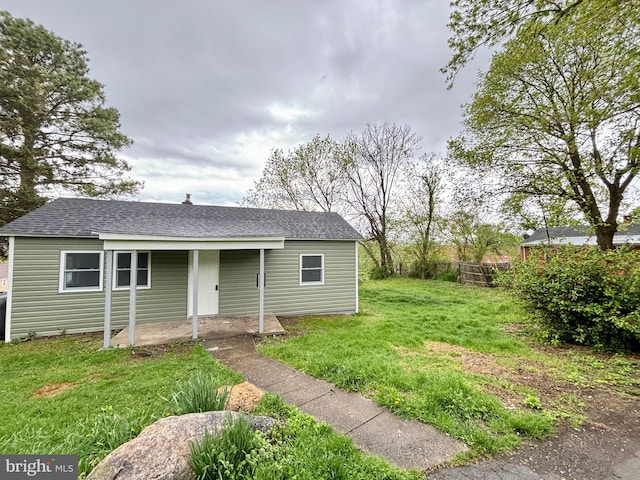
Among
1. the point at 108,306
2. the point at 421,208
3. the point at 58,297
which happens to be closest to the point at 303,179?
the point at 421,208

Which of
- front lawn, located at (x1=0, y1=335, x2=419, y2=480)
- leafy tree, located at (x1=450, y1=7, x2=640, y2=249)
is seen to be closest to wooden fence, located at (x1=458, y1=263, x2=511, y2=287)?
leafy tree, located at (x1=450, y1=7, x2=640, y2=249)

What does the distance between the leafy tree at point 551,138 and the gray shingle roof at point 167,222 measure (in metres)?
6.30

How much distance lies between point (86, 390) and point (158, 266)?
4238mm

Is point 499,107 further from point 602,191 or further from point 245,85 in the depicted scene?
point 245,85

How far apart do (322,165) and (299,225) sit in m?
11.3

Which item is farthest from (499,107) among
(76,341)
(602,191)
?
(76,341)

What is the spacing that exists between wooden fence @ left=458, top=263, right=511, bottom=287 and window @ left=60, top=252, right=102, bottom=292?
17374mm

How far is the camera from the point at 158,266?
7613mm

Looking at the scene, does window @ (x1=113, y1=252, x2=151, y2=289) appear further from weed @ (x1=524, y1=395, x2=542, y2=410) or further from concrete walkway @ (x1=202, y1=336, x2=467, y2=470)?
weed @ (x1=524, y1=395, x2=542, y2=410)

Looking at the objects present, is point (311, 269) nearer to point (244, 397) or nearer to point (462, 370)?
point (462, 370)

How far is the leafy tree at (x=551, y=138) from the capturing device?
765 centimetres

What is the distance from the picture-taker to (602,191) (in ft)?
31.2

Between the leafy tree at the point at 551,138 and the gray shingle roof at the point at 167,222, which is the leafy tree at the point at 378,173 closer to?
the leafy tree at the point at 551,138

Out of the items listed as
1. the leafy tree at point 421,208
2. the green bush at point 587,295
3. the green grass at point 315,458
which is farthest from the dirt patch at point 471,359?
the leafy tree at point 421,208
